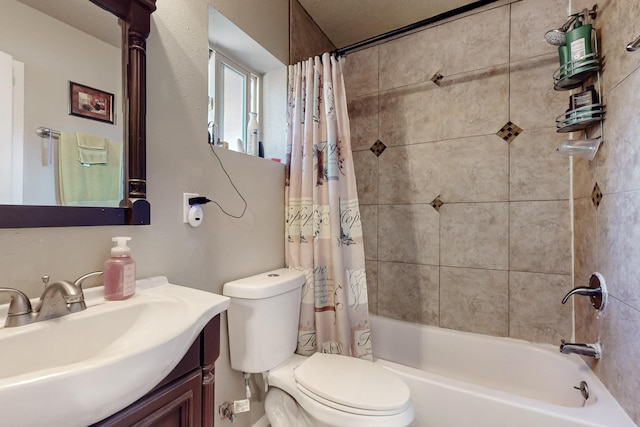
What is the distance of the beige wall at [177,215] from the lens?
76cm

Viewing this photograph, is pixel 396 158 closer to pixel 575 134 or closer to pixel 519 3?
pixel 575 134

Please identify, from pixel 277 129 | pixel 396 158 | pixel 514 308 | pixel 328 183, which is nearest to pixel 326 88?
pixel 277 129

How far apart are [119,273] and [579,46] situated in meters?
1.91

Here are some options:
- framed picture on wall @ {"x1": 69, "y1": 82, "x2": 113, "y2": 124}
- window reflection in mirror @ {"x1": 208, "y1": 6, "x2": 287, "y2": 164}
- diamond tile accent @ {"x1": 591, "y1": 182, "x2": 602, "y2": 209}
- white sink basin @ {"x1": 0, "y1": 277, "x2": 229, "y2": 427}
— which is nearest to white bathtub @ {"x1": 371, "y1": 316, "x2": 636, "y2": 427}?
diamond tile accent @ {"x1": 591, "y1": 182, "x2": 602, "y2": 209}

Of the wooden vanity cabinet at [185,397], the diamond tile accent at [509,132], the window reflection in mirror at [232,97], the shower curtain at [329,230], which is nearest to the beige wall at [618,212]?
the diamond tile accent at [509,132]

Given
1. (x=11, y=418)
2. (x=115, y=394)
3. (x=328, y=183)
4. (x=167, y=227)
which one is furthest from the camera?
(x=328, y=183)

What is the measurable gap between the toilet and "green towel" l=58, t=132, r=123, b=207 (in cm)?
57

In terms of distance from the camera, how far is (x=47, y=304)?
67cm

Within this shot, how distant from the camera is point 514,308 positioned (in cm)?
167

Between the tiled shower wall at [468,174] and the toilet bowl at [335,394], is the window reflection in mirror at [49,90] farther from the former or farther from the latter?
the tiled shower wall at [468,174]

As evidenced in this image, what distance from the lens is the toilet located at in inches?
40.1

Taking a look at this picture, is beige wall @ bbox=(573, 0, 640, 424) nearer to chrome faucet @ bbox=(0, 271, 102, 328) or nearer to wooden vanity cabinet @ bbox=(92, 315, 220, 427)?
wooden vanity cabinet @ bbox=(92, 315, 220, 427)

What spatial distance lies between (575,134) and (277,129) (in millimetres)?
1601

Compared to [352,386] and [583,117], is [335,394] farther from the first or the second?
[583,117]
